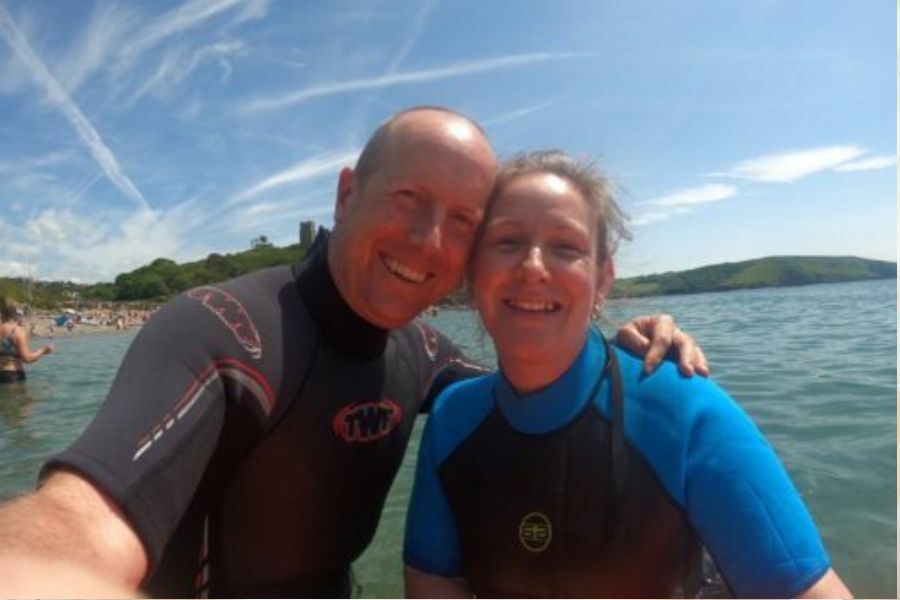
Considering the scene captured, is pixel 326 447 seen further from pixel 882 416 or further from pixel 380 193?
pixel 882 416

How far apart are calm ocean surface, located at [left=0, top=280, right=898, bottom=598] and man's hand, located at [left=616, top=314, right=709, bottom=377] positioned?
661 millimetres

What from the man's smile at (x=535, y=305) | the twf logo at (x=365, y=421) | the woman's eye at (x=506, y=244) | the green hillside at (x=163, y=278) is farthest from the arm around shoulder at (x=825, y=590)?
the green hillside at (x=163, y=278)

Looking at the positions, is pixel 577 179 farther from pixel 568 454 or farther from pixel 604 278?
pixel 568 454

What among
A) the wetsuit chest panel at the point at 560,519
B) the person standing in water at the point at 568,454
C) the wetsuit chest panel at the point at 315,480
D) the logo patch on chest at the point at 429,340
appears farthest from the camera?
the logo patch on chest at the point at 429,340

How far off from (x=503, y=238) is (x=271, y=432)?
114 cm

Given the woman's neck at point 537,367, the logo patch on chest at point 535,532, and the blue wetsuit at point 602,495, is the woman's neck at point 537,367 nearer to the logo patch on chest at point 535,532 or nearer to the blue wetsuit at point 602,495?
the blue wetsuit at point 602,495

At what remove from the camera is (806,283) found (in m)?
115

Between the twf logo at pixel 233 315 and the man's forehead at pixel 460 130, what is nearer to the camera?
the twf logo at pixel 233 315

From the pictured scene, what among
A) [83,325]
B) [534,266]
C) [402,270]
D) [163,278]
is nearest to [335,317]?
[402,270]

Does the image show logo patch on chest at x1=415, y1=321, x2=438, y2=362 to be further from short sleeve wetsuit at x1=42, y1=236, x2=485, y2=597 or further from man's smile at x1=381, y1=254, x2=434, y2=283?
man's smile at x1=381, y1=254, x2=434, y2=283

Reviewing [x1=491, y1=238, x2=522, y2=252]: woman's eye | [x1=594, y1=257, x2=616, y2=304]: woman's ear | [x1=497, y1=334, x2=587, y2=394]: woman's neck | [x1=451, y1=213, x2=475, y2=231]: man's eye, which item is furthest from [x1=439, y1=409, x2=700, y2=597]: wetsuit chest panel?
[x1=451, y1=213, x2=475, y2=231]: man's eye

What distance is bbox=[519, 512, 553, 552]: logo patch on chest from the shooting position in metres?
2.18

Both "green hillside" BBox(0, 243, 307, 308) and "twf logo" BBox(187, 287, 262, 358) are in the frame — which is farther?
"green hillside" BBox(0, 243, 307, 308)

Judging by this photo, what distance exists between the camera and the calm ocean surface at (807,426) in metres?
5.14
